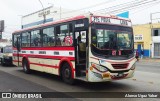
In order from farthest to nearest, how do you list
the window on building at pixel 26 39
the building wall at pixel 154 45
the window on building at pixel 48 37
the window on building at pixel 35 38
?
the building wall at pixel 154 45, the window on building at pixel 26 39, the window on building at pixel 35 38, the window on building at pixel 48 37

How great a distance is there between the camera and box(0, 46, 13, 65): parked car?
22828 millimetres

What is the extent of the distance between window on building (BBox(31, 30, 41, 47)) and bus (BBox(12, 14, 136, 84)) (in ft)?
2.95

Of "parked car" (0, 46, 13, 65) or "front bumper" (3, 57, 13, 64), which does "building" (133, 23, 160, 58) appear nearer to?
"parked car" (0, 46, 13, 65)

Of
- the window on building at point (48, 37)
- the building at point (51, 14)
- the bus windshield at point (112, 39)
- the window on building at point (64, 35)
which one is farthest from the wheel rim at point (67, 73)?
the building at point (51, 14)

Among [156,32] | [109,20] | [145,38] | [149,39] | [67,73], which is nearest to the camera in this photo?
[109,20]

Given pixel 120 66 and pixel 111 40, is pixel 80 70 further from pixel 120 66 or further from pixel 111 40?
pixel 111 40

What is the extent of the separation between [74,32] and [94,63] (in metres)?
2.04

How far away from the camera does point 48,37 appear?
13656mm

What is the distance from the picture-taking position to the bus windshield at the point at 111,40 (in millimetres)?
10278

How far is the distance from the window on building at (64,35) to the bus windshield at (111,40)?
5.41 ft

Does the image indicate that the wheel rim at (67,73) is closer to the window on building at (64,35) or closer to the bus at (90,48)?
the bus at (90,48)

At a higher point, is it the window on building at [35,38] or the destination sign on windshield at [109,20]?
the destination sign on windshield at [109,20]

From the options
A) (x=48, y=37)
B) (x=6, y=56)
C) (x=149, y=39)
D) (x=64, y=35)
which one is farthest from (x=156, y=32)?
(x=64, y=35)

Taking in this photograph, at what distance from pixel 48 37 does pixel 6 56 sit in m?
10.5
